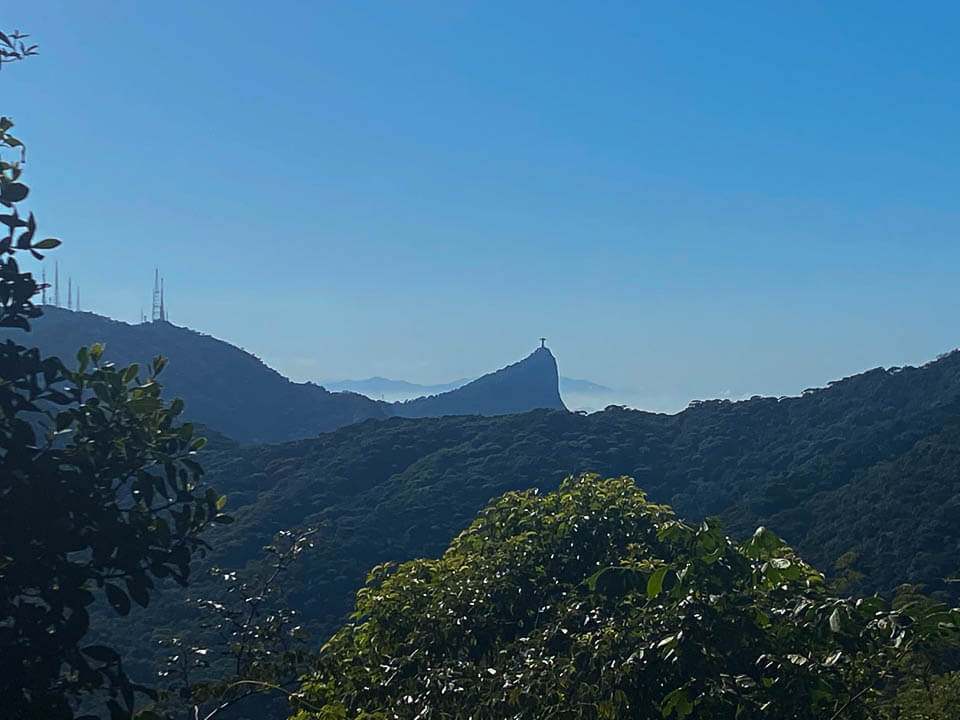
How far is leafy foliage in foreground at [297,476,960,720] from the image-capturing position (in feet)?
14.5

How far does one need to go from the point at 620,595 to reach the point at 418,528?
1449 inches

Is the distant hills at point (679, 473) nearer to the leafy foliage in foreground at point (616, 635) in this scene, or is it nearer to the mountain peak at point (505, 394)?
the leafy foliage in foreground at point (616, 635)

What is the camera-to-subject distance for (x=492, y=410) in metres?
117

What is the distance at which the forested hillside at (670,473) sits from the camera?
31578mm

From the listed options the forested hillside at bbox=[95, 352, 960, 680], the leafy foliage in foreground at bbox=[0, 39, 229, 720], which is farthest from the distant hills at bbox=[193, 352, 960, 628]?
the leafy foliage in foreground at bbox=[0, 39, 229, 720]

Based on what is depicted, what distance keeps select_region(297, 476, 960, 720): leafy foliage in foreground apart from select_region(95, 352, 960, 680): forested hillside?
21.4 meters

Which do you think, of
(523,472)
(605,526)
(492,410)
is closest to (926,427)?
(523,472)

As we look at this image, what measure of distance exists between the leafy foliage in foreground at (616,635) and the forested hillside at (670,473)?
2140cm

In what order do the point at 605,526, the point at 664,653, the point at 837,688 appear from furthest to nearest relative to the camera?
the point at 605,526
the point at 664,653
the point at 837,688

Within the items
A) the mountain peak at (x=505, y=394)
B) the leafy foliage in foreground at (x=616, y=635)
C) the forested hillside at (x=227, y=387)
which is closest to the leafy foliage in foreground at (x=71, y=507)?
the leafy foliage in foreground at (x=616, y=635)

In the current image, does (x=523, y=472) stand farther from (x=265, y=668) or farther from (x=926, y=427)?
(x=265, y=668)

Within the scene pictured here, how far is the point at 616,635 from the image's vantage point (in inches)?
204

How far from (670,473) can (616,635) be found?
44.9 meters

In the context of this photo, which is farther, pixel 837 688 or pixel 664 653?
pixel 664 653
